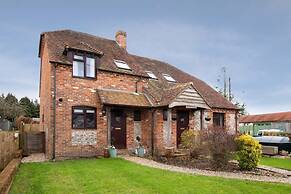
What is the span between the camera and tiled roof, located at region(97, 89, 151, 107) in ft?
57.8

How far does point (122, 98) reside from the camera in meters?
18.4

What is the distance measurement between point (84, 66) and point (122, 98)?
2985mm

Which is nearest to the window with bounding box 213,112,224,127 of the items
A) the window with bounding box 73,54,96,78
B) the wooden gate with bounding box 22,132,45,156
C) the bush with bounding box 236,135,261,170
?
the bush with bounding box 236,135,261,170

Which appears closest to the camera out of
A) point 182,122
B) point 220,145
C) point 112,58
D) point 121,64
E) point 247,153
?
point 220,145

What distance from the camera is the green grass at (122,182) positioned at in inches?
358

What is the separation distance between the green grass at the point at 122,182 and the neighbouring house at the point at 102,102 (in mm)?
4295

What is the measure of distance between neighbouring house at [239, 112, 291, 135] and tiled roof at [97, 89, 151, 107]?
25.5 metres

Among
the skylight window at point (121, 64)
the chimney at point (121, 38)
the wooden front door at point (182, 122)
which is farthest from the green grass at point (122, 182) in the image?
the chimney at point (121, 38)

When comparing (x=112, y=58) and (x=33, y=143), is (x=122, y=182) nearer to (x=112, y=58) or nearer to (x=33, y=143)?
(x=33, y=143)

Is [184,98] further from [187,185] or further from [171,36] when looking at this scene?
[187,185]

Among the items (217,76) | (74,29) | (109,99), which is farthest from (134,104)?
(217,76)

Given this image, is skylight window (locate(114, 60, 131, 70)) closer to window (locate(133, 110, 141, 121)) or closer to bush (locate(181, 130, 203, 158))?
window (locate(133, 110, 141, 121))

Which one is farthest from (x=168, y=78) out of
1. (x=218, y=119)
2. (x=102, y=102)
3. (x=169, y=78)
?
(x=102, y=102)

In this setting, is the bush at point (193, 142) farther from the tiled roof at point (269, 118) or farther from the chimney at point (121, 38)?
the tiled roof at point (269, 118)
